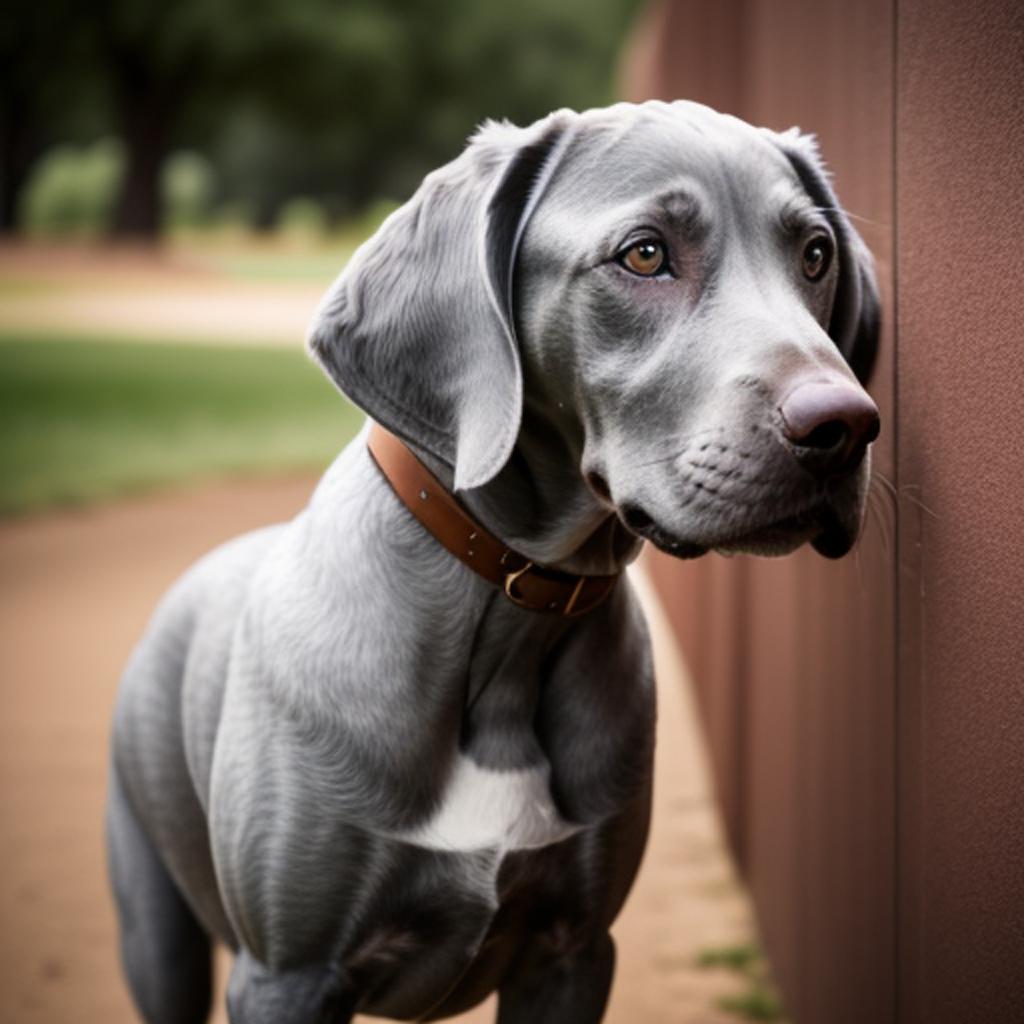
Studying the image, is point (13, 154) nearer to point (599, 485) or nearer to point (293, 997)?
point (293, 997)

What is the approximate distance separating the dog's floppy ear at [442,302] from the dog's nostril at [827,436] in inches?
18.3

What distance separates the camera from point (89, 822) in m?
5.61

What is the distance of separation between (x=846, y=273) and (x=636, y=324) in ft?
1.71

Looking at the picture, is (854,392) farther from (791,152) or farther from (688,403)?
(791,152)

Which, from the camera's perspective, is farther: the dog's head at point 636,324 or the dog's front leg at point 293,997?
the dog's front leg at point 293,997

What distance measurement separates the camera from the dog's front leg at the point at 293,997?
2307 mm

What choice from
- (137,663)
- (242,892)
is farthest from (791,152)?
(137,663)

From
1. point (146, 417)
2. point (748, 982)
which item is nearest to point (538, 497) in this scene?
point (748, 982)

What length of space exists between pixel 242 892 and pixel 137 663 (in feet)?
2.84

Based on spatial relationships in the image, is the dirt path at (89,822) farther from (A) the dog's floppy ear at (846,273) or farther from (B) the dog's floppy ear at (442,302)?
(B) the dog's floppy ear at (442,302)

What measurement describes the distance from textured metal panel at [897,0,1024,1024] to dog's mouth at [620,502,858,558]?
232 millimetres

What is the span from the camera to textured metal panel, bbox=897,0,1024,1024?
6.30 feet

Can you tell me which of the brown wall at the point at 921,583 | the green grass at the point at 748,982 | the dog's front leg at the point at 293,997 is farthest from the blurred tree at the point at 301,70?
the dog's front leg at the point at 293,997

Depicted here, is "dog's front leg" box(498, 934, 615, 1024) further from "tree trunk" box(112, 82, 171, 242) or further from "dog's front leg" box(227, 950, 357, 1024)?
"tree trunk" box(112, 82, 171, 242)
